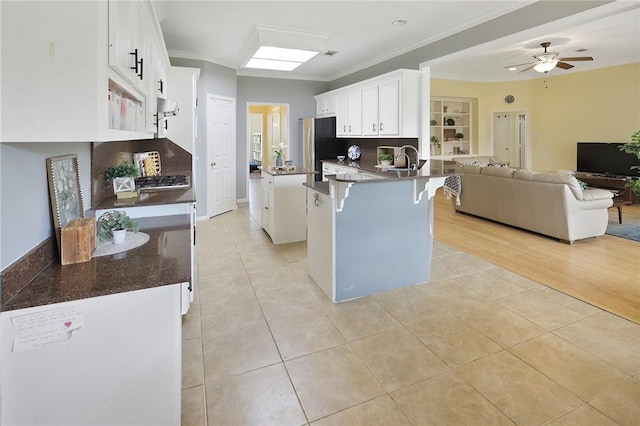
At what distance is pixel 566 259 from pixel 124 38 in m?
4.58

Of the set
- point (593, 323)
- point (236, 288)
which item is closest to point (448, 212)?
point (593, 323)

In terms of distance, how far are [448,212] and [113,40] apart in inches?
246

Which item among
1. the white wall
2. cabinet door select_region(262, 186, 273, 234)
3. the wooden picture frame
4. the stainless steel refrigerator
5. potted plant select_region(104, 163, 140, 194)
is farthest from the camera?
the stainless steel refrigerator

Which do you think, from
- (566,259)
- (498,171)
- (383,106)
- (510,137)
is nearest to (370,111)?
(383,106)

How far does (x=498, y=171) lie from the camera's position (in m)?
5.45

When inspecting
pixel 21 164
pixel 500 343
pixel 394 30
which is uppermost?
pixel 394 30

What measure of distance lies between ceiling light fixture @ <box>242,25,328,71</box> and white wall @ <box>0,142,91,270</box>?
3.41 metres

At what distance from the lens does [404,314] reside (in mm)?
2791

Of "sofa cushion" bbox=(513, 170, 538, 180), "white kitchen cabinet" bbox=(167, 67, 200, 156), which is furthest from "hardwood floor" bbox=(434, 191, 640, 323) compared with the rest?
"white kitchen cabinet" bbox=(167, 67, 200, 156)

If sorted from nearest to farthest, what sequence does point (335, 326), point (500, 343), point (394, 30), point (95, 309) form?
1. point (95, 309)
2. point (500, 343)
3. point (335, 326)
4. point (394, 30)

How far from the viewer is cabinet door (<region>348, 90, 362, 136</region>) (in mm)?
6133

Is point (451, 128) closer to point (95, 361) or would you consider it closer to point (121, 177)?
point (121, 177)

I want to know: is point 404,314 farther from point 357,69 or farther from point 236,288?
point 357,69

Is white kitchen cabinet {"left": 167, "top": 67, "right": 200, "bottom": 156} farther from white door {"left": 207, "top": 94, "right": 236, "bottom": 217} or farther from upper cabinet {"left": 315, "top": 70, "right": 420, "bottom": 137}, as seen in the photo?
upper cabinet {"left": 315, "top": 70, "right": 420, "bottom": 137}
